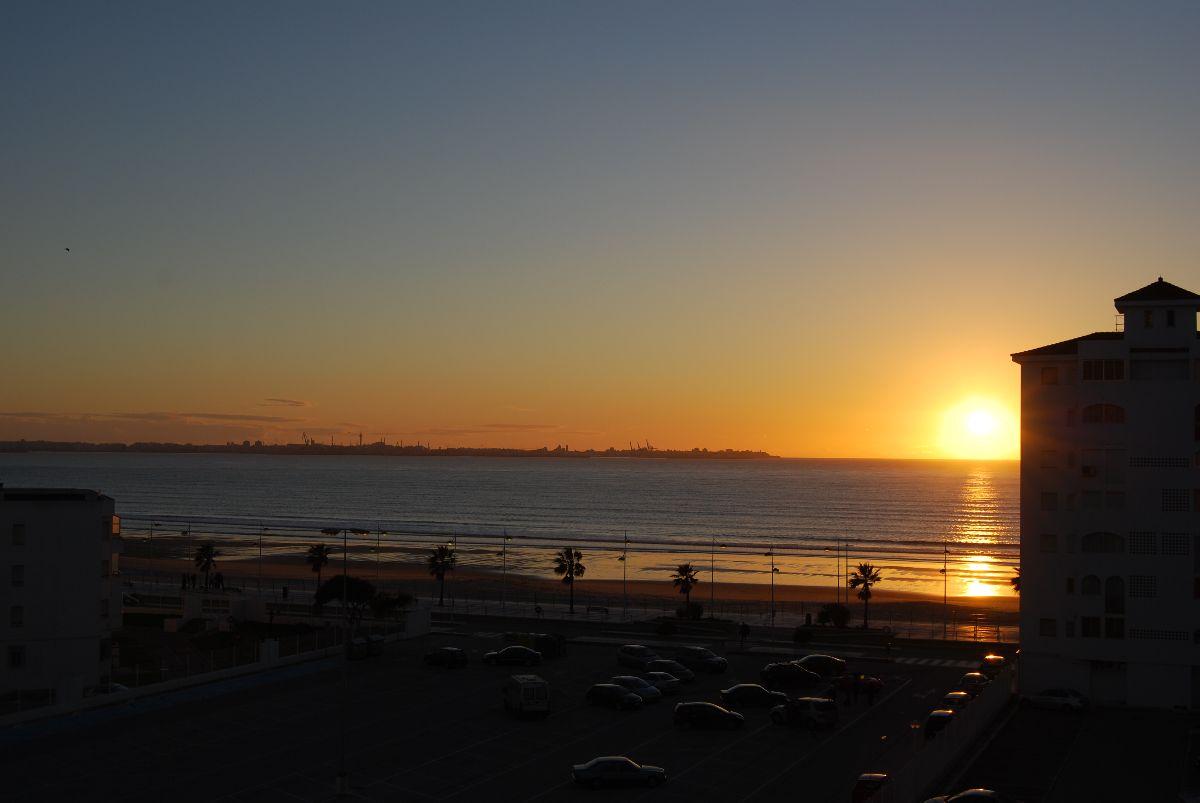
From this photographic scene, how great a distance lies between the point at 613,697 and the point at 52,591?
2972 cm

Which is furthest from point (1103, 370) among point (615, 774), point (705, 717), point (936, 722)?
point (615, 774)

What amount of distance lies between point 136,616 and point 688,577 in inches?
1742

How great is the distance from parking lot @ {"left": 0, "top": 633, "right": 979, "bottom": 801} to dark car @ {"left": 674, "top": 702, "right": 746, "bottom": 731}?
1.47ft

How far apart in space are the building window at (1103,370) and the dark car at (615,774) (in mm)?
32344

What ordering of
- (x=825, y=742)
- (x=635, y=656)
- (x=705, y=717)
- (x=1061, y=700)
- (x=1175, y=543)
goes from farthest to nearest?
(x=635, y=656) < (x=1175, y=543) < (x=1061, y=700) < (x=705, y=717) < (x=825, y=742)

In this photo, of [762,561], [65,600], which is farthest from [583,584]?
[65,600]

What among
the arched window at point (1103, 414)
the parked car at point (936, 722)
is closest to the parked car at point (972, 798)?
the parked car at point (936, 722)

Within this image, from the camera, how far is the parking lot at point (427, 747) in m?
37.9

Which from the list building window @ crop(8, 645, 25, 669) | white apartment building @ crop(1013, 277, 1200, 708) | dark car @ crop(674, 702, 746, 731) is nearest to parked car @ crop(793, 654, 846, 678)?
white apartment building @ crop(1013, 277, 1200, 708)

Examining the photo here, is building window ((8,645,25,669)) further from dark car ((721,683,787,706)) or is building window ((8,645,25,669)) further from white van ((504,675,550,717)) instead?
dark car ((721,683,787,706))

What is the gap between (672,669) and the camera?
57.2m

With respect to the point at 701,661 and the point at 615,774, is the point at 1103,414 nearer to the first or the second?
the point at 701,661

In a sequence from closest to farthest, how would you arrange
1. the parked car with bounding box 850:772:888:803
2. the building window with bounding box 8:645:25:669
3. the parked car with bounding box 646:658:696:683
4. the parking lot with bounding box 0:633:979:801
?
1. the parked car with bounding box 850:772:888:803
2. the parking lot with bounding box 0:633:979:801
3. the building window with bounding box 8:645:25:669
4. the parked car with bounding box 646:658:696:683

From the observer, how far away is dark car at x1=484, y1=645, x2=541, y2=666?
61.8 m
